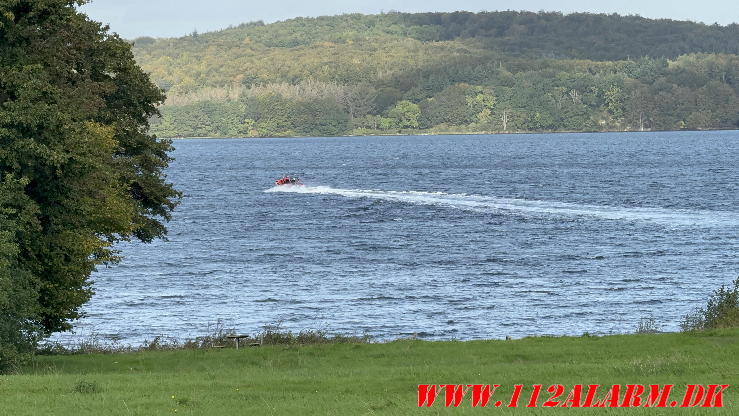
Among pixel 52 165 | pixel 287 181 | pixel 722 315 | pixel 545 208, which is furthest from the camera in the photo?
pixel 287 181

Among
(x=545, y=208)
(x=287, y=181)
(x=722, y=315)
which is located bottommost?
(x=287, y=181)

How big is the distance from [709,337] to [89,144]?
18.6 meters

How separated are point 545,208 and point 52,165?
80614mm

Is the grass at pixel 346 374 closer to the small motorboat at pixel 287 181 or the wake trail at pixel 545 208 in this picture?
the wake trail at pixel 545 208

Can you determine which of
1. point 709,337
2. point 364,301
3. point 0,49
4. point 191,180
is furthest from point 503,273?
point 191,180

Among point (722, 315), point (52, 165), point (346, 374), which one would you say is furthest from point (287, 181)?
point (346, 374)

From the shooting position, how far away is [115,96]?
140 feet

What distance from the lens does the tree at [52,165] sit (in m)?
29.7

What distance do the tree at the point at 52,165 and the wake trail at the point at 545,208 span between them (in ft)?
210

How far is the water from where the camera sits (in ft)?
162

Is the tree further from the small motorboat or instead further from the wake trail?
the small motorboat

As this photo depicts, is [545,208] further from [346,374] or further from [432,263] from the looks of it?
[346,374]

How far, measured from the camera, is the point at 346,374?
82.0 feet

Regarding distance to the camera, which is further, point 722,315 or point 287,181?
point 287,181
